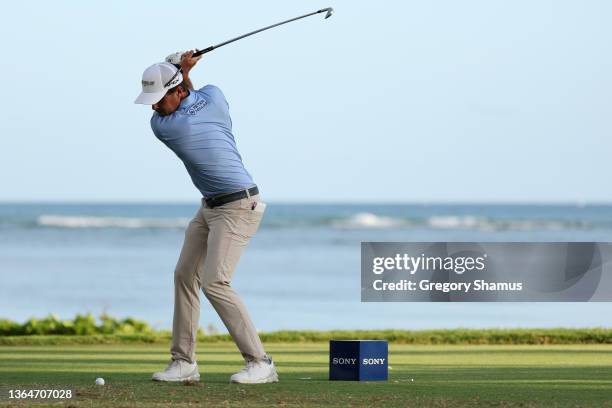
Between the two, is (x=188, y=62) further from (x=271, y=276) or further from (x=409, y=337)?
(x=271, y=276)

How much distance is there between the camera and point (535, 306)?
24.9 metres

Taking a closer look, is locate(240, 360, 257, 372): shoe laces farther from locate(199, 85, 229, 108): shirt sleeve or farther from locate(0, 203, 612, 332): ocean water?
locate(0, 203, 612, 332): ocean water

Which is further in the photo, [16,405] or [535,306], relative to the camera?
[535,306]

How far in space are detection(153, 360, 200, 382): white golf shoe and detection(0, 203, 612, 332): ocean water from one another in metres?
10.7

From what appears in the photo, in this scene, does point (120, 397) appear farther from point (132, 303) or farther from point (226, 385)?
point (132, 303)

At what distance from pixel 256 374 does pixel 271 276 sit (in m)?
26.5

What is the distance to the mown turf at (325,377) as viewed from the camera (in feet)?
23.1

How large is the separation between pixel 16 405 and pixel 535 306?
19034mm

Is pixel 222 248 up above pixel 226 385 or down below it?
above

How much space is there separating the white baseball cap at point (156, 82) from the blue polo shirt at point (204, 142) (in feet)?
0.62

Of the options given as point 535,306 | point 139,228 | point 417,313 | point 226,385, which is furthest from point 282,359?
point 139,228

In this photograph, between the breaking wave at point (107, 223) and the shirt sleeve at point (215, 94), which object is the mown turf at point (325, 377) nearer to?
the shirt sleeve at point (215, 94)

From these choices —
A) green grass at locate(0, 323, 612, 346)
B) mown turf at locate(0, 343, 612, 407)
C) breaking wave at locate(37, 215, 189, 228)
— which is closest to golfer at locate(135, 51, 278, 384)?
mown turf at locate(0, 343, 612, 407)

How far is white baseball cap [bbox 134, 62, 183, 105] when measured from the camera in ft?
25.7
